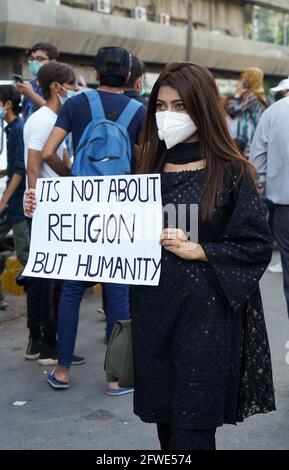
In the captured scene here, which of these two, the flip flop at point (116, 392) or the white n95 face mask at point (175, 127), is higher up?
the white n95 face mask at point (175, 127)

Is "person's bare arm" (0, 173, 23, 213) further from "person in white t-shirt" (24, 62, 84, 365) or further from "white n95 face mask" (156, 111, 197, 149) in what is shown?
"white n95 face mask" (156, 111, 197, 149)

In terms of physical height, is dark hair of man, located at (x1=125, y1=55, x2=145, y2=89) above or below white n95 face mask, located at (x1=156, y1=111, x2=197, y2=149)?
above

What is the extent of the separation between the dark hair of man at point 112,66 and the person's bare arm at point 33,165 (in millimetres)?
686

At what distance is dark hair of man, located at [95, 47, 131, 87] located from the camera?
4613 millimetres

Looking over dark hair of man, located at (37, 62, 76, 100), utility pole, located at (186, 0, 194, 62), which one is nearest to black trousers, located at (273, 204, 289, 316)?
dark hair of man, located at (37, 62, 76, 100)

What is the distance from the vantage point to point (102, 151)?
176 inches

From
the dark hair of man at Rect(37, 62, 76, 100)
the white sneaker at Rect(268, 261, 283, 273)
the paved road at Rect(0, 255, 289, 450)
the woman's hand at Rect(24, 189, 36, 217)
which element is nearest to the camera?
the woman's hand at Rect(24, 189, 36, 217)

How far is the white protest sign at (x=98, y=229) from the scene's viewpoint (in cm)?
297

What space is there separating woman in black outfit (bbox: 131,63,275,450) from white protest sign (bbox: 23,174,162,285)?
0.09 m

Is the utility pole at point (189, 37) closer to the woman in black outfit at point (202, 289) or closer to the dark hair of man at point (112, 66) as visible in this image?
the dark hair of man at point (112, 66)

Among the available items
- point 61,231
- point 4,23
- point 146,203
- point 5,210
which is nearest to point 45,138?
point 5,210

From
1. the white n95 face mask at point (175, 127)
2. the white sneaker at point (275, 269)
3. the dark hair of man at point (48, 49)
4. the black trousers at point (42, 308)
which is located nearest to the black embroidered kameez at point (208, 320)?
the white n95 face mask at point (175, 127)

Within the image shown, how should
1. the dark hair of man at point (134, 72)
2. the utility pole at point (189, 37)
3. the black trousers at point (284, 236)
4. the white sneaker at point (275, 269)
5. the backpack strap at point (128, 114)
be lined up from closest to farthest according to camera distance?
1. the backpack strap at point (128, 114)
2. the black trousers at point (284, 236)
3. the dark hair of man at point (134, 72)
4. the white sneaker at point (275, 269)
5. the utility pole at point (189, 37)
